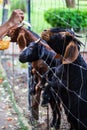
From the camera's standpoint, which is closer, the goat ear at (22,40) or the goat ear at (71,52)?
the goat ear at (71,52)

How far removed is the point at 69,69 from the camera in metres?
3.74

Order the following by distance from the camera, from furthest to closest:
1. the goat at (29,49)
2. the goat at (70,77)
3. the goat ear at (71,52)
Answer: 1. the goat at (29,49)
2. the goat at (70,77)
3. the goat ear at (71,52)

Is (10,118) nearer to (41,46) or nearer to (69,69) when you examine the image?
(41,46)

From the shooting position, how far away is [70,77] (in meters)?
3.75

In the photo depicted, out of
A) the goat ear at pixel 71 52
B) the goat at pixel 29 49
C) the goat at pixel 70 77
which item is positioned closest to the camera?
the goat ear at pixel 71 52

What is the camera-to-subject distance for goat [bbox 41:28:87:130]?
11.7ft

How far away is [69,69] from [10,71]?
506 centimetres

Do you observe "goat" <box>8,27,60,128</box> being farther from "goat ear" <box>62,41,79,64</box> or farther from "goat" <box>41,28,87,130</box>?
"goat ear" <box>62,41,79,64</box>

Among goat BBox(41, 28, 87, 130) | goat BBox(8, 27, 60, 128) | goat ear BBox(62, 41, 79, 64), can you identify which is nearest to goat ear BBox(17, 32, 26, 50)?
goat BBox(8, 27, 60, 128)

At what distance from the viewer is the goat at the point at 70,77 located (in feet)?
11.7

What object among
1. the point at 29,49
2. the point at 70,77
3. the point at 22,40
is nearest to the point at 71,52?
the point at 70,77

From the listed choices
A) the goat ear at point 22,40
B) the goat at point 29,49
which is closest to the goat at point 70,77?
the goat at point 29,49

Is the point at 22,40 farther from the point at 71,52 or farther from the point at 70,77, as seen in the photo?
the point at 71,52

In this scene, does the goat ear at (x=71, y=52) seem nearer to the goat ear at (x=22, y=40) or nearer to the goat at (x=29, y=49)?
the goat at (x=29, y=49)
